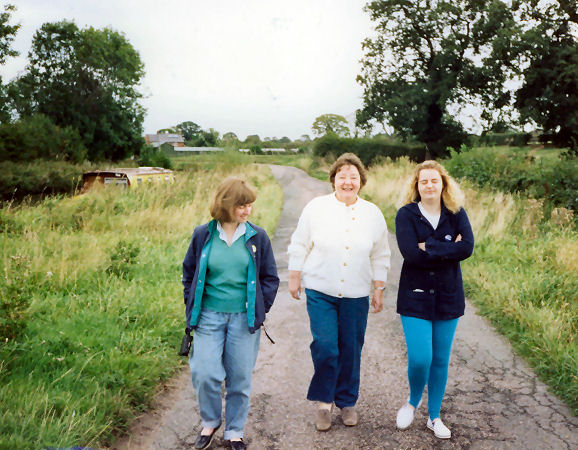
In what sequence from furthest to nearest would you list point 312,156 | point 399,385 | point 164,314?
point 312,156 → point 164,314 → point 399,385

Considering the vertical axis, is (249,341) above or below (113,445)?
above

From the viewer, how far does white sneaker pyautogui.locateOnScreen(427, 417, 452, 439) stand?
320 centimetres

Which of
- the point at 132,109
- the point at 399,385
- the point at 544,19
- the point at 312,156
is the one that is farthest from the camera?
the point at 132,109

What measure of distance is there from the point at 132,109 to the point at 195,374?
4454cm

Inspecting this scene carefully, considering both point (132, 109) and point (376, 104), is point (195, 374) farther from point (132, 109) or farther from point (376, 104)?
point (132, 109)

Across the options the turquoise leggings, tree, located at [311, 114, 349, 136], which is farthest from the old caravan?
tree, located at [311, 114, 349, 136]

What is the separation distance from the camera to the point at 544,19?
24.5m

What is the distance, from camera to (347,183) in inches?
133

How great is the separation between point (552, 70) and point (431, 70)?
8.34 metres

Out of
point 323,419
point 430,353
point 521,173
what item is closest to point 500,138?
point 521,173

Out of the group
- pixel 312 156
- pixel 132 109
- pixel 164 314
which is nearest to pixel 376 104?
pixel 312 156

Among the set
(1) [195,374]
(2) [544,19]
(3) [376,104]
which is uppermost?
(2) [544,19]

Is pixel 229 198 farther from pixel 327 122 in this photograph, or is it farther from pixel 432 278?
pixel 327 122

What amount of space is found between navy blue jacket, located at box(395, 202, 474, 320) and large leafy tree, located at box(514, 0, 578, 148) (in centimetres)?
2342
